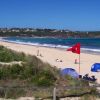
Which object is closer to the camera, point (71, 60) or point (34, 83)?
point (34, 83)

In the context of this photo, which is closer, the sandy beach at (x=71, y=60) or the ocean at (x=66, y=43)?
the sandy beach at (x=71, y=60)

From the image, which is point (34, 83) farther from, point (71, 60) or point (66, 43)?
point (66, 43)

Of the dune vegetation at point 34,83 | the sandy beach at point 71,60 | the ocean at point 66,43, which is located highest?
the ocean at point 66,43

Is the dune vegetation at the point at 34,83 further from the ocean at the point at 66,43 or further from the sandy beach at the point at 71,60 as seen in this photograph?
the ocean at the point at 66,43

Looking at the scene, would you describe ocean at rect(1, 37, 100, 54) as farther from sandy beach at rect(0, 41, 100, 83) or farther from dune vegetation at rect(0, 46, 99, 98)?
dune vegetation at rect(0, 46, 99, 98)

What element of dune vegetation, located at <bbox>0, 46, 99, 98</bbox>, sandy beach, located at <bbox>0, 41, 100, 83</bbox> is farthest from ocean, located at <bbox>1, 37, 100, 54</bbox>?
dune vegetation, located at <bbox>0, 46, 99, 98</bbox>

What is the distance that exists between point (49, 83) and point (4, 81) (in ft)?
4.50

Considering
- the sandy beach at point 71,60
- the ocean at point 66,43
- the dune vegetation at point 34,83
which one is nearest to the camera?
the dune vegetation at point 34,83

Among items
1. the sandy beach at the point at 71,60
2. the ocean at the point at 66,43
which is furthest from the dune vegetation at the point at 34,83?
the ocean at the point at 66,43

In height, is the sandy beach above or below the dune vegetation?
above

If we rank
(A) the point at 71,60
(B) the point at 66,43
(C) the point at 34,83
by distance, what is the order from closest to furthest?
(C) the point at 34,83, (A) the point at 71,60, (B) the point at 66,43

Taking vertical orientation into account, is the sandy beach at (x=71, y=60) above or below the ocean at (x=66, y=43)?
below

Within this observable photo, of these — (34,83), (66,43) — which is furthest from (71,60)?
(66,43)

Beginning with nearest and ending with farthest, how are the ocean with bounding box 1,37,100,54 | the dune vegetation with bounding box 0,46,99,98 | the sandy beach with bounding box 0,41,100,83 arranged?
the dune vegetation with bounding box 0,46,99,98 < the sandy beach with bounding box 0,41,100,83 < the ocean with bounding box 1,37,100,54
